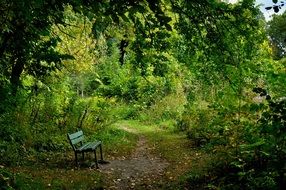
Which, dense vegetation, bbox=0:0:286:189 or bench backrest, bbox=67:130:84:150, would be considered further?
bench backrest, bbox=67:130:84:150

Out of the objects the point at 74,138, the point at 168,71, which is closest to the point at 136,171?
the point at 74,138

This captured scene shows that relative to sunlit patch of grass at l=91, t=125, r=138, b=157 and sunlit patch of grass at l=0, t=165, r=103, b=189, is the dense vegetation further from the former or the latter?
sunlit patch of grass at l=0, t=165, r=103, b=189

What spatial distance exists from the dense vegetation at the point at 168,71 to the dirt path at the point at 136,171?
1113 mm

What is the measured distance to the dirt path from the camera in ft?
30.1

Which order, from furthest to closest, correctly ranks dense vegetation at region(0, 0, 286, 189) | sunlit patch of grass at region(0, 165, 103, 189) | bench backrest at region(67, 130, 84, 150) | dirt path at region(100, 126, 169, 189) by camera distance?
bench backrest at region(67, 130, 84, 150) → dirt path at region(100, 126, 169, 189) → sunlit patch of grass at region(0, 165, 103, 189) → dense vegetation at region(0, 0, 286, 189)

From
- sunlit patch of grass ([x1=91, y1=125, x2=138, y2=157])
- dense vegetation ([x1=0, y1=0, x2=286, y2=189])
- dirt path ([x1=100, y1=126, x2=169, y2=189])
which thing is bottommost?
dirt path ([x1=100, y1=126, x2=169, y2=189])

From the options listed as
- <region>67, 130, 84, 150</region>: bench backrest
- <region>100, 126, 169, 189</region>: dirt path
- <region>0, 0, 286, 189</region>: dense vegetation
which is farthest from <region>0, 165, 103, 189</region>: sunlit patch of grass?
<region>67, 130, 84, 150</region>: bench backrest

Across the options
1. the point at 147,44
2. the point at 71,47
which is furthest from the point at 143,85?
the point at 147,44

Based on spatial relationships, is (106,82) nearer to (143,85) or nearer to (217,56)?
(143,85)

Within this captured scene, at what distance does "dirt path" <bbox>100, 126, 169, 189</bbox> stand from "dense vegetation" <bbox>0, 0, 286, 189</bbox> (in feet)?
3.65

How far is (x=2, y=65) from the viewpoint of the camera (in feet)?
24.0

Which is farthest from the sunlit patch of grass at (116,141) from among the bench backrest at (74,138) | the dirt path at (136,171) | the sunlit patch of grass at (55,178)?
the sunlit patch of grass at (55,178)

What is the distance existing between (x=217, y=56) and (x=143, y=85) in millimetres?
21026

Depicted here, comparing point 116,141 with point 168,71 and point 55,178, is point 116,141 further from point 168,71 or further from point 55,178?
point 168,71
